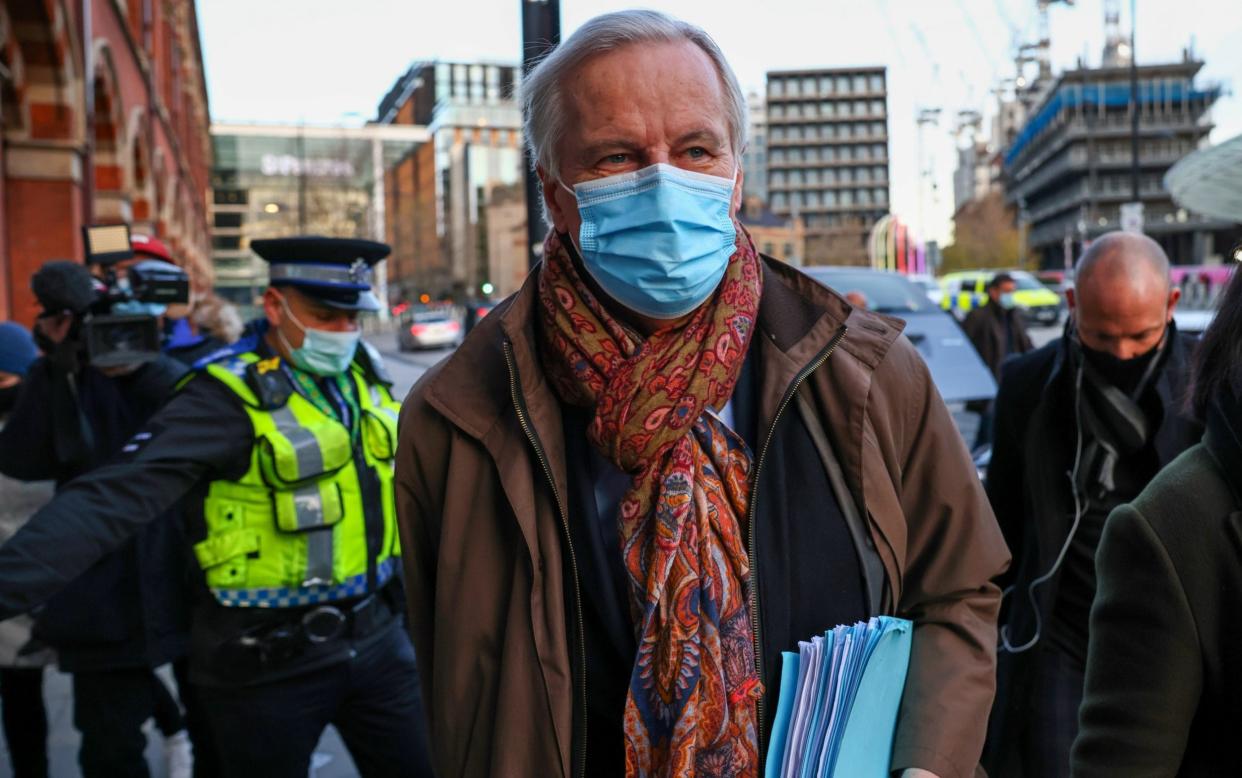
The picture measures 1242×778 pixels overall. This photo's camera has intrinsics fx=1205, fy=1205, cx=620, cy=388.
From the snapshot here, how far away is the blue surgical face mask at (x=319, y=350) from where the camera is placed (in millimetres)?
3615

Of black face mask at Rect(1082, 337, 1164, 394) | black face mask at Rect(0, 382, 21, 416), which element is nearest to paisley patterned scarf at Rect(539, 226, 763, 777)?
black face mask at Rect(1082, 337, 1164, 394)

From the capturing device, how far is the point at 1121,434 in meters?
3.57

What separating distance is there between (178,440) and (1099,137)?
111188 mm

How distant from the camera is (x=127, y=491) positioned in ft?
10.2

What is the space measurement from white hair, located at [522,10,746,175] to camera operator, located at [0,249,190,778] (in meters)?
2.32

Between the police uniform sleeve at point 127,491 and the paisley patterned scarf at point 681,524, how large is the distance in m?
1.61

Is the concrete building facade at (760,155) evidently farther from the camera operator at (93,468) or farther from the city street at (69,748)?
the camera operator at (93,468)

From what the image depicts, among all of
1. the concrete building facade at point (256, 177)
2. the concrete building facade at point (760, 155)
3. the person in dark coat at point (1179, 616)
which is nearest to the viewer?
the person in dark coat at point (1179, 616)

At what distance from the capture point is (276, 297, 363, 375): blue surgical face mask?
362 centimetres

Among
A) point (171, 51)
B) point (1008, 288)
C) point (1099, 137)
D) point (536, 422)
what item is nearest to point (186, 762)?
point (536, 422)

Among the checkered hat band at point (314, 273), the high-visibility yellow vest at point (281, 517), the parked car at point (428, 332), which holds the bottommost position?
the parked car at point (428, 332)

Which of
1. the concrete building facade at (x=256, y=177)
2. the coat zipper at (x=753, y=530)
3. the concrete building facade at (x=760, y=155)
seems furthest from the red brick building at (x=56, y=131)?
the concrete building facade at (x=760, y=155)

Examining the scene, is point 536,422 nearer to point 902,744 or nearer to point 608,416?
point 608,416

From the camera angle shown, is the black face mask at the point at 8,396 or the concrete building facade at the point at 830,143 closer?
the black face mask at the point at 8,396
